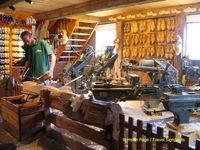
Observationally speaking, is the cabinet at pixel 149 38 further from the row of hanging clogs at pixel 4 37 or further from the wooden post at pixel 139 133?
the wooden post at pixel 139 133

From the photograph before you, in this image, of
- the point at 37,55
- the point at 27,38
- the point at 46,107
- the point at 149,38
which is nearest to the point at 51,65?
the point at 37,55

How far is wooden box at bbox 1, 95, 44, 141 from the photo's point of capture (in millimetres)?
3980

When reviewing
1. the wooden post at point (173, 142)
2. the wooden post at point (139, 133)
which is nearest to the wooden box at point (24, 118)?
the wooden post at point (139, 133)

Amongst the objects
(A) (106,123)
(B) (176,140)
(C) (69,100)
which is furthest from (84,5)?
(B) (176,140)

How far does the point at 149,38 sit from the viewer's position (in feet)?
27.9

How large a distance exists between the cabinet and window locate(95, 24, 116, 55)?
77 cm

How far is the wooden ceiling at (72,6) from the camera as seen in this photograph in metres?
5.75

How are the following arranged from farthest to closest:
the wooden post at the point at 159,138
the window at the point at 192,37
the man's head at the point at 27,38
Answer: the window at the point at 192,37
the man's head at the point at 27,38
the wooden post at the point at 159,138

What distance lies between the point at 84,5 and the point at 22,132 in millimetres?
3761

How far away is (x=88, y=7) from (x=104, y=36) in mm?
3949

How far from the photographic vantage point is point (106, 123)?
2.81m

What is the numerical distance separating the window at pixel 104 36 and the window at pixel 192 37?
9.53ft

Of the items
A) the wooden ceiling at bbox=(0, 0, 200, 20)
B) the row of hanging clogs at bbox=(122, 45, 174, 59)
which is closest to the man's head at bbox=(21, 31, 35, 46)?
the wooden ceiling at bbox=(0, 0, 200, 20)

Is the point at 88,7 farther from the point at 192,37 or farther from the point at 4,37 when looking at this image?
the point at 4,37
